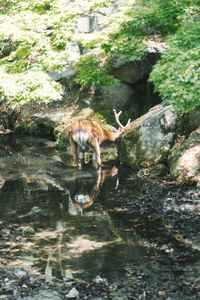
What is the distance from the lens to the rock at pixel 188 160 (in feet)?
25.9

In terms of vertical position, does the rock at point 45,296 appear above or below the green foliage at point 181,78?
below

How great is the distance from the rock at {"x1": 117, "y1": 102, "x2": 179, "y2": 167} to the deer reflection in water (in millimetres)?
738

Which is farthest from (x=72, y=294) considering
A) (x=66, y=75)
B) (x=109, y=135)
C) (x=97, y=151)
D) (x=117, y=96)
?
(x=66, y=75)

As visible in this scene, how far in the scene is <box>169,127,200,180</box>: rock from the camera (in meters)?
7.88

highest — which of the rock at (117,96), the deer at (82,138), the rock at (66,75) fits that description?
the deer at (82,138)

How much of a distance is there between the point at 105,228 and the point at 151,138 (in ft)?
14.1

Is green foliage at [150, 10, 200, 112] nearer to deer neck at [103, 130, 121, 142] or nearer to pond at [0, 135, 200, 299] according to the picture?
pond at [0, 135, 200, 299]

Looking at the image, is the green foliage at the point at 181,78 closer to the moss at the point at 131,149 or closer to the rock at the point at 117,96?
the moss at the point at 131,149

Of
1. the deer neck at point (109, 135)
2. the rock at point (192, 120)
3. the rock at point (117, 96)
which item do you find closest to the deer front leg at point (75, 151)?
the deer neck at point (109, 135)

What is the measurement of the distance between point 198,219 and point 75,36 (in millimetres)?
6086

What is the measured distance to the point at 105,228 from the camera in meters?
6.12

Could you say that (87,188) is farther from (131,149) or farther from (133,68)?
(133,68)

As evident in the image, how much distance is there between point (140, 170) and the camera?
9.66m

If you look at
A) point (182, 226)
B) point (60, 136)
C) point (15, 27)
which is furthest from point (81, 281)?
point (60, 136)
